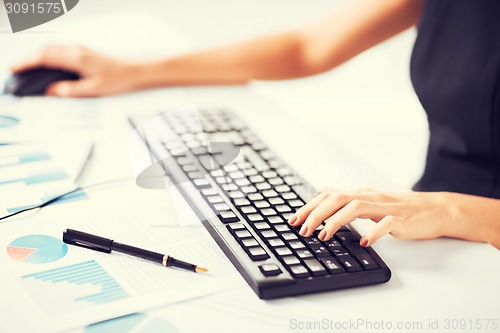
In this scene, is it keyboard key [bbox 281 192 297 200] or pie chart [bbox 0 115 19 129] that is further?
pie chart [bbox 0 115 19 129]

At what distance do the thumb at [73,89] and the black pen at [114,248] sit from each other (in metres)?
0.41

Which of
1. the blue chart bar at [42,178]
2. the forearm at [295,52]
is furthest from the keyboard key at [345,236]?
the forearm at [295,52]

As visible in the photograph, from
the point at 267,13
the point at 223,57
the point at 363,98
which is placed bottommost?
the point at 363,98

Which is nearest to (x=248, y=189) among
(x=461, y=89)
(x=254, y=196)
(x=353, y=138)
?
(x=254, y=196)

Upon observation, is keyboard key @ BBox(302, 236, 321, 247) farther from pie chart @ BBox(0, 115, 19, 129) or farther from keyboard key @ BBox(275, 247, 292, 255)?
pie chart @ BBox(0, 115, 19, 129)

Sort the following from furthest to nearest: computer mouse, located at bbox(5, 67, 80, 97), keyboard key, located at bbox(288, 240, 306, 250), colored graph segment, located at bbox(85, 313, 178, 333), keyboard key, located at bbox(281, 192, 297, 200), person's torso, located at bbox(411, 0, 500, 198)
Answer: computer mouse, located at bbox(5, 67, 80, 97) → person's torso, located at bbox(411, 0, 500, 198) → keyboard key, located at bbox(281, 192, 297, 200) → keyboard key, located at bbox(288, 240, 306, 250) → colored graph segment, located at bbox(85, 313, 178, 333)

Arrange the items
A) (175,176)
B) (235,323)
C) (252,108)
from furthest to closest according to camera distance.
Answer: (252,108), (175,176), (235,323)

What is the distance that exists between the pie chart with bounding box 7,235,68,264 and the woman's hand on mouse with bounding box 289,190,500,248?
0.76 feet

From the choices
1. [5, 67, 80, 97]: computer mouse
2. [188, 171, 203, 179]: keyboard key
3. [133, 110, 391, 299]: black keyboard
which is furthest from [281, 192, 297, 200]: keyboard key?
[5, 67, 80, 97]: computer mouse

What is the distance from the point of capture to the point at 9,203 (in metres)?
0.69

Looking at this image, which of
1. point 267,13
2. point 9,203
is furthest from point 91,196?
point 267,13

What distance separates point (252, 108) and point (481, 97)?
0.34 meters

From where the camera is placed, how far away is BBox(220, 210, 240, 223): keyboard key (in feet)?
2.14

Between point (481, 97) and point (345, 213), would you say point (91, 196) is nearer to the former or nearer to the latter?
point (345, 213)
